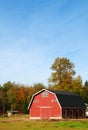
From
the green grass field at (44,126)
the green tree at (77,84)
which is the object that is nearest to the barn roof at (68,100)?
the green tree at (77,84)

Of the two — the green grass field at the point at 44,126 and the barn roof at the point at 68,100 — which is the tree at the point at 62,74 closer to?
the barn roof at the point at 68,100

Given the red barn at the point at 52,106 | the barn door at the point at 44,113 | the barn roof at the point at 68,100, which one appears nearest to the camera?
the red barn at the point at 52,106

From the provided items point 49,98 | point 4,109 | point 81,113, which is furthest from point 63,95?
point 4,109

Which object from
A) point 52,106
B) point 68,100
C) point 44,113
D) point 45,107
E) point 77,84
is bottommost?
point 44,113

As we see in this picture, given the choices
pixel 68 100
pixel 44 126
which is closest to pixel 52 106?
pixel 68 100

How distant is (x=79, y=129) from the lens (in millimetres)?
31750

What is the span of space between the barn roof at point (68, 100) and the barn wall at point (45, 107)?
4.11 feet

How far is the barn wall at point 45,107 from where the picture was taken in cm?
6636

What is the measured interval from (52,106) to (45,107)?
73.4 inches

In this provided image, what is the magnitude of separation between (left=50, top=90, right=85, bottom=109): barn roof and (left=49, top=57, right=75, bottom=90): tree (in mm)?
8522

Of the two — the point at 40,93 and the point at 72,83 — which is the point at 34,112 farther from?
the point at 72,83

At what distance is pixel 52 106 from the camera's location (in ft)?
221

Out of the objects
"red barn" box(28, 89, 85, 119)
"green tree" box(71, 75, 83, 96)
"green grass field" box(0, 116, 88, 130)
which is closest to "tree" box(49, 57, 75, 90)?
"green tree" box(71, 75, 83, 96)

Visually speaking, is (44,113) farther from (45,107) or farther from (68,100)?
(68,100)
